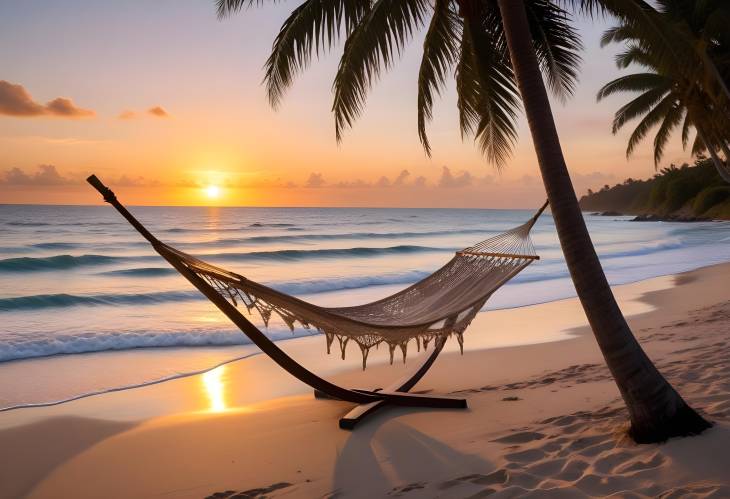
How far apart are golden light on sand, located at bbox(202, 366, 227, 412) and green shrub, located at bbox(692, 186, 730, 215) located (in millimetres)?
28896

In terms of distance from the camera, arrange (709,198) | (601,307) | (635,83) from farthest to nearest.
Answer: (709,198) < (635,83) < (601,307)

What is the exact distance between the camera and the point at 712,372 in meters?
2.94

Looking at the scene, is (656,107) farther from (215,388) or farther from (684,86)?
(215,388)

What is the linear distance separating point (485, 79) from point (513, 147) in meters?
0.51

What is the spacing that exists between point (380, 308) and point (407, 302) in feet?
0.78

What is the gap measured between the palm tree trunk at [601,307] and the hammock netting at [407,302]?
2.33 ft

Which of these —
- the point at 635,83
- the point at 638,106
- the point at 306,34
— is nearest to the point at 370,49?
the point at 306,34

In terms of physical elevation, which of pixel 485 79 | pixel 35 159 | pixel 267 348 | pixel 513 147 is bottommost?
pixel 267 348

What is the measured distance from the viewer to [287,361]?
250 cm

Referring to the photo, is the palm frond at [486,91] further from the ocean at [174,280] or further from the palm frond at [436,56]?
the ocean at [174,280]

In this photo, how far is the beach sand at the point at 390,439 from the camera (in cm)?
198

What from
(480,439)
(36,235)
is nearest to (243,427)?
(480,439)

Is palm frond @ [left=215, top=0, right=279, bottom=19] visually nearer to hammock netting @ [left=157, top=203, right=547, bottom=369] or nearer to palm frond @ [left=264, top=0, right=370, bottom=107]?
palm frond @ [left=264, top=0, right=370, bottom=107]

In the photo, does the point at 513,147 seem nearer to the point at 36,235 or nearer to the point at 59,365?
the point at 59,365
